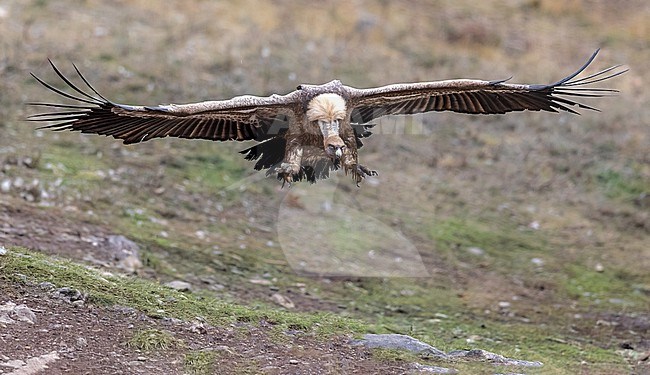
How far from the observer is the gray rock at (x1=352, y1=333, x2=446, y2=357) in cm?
536

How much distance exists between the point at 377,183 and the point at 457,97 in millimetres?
3959

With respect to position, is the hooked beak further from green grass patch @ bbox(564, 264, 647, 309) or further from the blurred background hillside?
green grass patch @ bbox(564, 264, 647, 309)

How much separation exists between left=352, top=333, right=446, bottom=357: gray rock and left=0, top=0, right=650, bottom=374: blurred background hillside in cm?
59

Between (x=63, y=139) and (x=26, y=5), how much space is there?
4950 millimetres

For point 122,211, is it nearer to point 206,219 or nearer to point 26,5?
point 206,219

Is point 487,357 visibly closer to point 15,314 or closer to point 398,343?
point 398,343

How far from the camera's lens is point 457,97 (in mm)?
6555

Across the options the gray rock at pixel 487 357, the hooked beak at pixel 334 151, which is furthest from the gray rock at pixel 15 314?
the gray rock at pixel 487 357

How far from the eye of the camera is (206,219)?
27.3ft

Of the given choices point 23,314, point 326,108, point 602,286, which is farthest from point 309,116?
point 602,286

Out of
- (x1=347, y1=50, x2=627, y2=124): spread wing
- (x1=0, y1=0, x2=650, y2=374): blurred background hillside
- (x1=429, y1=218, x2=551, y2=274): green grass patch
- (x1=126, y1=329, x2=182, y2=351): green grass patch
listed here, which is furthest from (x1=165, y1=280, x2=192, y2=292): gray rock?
(x1=429, y1=218, x2=551, y2=274): green grass patch

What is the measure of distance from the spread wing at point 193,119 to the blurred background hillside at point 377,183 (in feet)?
3.98

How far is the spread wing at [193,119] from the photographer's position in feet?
18.2

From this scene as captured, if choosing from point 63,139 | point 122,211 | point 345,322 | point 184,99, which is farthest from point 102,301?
point 184,99
